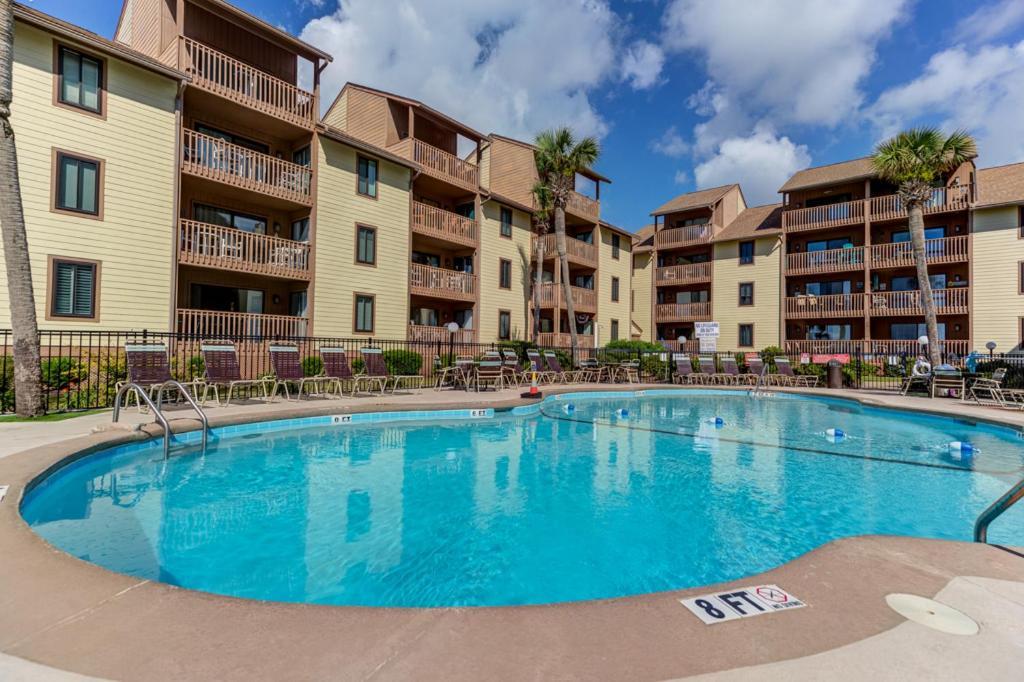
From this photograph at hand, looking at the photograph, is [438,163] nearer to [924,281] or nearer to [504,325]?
[504,325]

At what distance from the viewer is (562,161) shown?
73.5ft

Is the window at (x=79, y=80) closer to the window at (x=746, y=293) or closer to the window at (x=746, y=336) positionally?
the window at (x=746, y=293)

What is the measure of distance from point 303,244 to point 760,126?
122ft

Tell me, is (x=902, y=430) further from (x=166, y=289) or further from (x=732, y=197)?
(x=732, y=197)

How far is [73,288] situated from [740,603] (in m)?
15.4

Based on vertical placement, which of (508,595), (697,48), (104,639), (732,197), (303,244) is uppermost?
(697,48)

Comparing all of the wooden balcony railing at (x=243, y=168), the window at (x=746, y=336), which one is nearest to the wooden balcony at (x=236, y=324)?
the wooden balcony railing at (x=243, y=168)

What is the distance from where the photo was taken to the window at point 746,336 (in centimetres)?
2858

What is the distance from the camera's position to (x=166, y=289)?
13477 mm

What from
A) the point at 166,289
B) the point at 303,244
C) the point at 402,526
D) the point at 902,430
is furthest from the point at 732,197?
the point at 402,526

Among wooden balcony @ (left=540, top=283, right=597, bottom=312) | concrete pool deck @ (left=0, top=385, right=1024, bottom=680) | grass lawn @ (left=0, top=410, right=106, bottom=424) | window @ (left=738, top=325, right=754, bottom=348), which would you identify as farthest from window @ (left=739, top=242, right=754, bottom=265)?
grass lawn @ (left=0, top=410, right=106, bottom=424)

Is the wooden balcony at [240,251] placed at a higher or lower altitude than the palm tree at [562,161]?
lower

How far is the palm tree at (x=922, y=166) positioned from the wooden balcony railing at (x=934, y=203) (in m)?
6.19

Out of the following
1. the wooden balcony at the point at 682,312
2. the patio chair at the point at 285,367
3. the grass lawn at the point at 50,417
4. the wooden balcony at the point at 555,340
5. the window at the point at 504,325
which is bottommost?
the grass lawn at the point at 50,417
